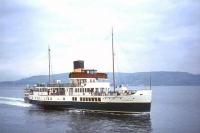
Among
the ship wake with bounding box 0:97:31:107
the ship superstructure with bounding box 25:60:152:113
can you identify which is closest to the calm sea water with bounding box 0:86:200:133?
the ship superstructure with bounding box 25:60:152:113

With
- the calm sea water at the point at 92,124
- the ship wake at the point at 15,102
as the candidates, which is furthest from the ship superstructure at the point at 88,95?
the ship wake at the point at 15,102

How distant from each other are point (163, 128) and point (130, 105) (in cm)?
703

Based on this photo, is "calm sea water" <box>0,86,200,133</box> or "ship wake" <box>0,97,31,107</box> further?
"ship wake" <box>0,97,31,107</box>

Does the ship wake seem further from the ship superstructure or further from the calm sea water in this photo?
the calm sea water

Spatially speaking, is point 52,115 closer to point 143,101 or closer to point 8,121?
point 8,121

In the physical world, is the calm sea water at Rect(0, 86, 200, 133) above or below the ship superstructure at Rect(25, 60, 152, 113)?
below

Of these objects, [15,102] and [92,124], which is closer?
[92,124]

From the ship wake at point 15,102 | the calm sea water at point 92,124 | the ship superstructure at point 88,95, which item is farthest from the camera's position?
the ship wake at point 15,102

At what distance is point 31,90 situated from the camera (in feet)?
175

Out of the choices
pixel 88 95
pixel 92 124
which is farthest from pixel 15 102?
pixel 92 124

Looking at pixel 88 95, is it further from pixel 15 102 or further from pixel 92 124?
pixel 15 102

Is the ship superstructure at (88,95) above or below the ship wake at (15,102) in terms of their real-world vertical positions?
above

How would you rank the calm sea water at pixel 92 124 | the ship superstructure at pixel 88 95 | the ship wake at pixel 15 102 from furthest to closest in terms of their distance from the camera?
the ship wake at pixel 15 102
the ship superstructure at pixel 88 95
the calm sea water at pixel 92 124

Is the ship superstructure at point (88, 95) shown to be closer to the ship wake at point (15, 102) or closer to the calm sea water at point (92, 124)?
the calm sea water at point (92, 124)
